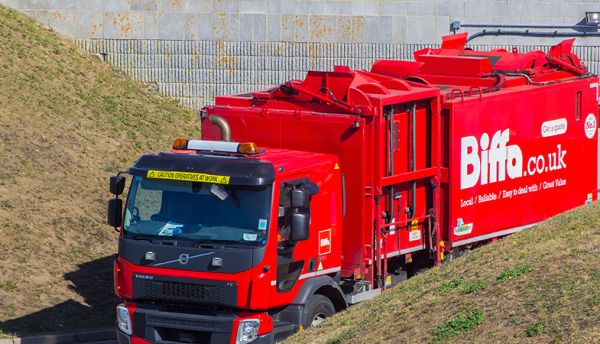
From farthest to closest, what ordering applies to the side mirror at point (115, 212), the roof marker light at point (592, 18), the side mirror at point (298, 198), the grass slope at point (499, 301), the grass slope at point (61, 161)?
the roof marker light at point (592, 18) < the grass slope at point (61, 161) < the side mirror at point (115, 212) < the side mirror at point (298, 198) < the grass slope at point (499, 301)

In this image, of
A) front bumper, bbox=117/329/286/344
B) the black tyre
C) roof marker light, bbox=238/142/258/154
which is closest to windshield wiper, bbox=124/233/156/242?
front bumper, bbox=117/329/286/344

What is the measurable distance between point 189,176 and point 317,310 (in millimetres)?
2155

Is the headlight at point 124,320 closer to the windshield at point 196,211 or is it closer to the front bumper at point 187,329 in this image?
the front bumper at point 187,329

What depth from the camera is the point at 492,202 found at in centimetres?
1031

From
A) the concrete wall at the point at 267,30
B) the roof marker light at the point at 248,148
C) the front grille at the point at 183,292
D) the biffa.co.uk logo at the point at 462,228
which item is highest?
the concrete wall at the point at 267,30

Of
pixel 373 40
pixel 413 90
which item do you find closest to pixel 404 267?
pixel 413 90

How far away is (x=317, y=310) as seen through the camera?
27.1ft

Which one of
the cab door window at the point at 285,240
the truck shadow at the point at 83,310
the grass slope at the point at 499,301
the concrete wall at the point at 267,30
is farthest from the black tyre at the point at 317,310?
the concrete wall at the point at 267,30

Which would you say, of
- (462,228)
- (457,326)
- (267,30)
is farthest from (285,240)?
(267,30)

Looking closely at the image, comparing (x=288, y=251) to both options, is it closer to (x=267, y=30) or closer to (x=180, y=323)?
(x=180, y=323)

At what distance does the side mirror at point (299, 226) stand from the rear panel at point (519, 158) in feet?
9.31

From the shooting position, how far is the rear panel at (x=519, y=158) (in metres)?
9.75

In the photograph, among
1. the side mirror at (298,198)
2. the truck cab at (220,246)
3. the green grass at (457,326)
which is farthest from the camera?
the side mirror at (298,198)

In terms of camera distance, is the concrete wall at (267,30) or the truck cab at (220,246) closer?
the truck cab at (220,246)
